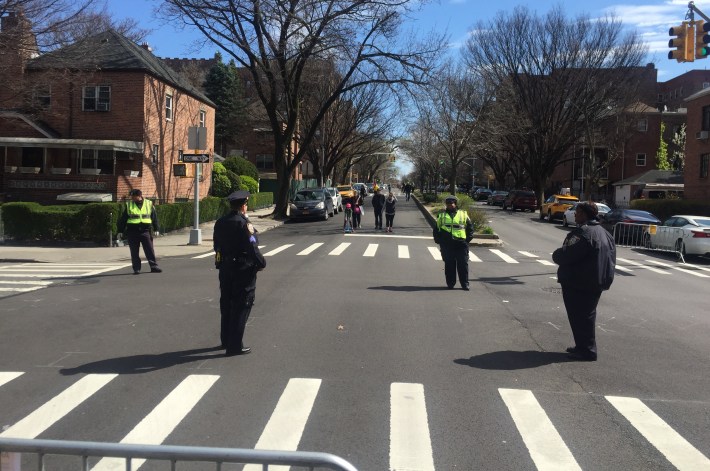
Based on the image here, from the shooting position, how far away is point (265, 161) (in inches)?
2776

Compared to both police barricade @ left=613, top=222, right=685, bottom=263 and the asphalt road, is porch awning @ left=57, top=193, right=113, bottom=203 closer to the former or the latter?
the asphalt road

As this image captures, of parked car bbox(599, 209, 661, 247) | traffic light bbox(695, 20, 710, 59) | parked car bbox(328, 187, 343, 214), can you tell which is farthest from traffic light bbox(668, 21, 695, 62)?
parked car bbox(328, 187, 343, 214)

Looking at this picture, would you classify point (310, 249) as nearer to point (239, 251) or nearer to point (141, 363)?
point (239, 251)

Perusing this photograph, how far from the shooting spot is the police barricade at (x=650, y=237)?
2042 centimetres

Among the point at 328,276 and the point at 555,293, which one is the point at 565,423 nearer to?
the point at 555,293

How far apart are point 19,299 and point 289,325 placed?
506 cm

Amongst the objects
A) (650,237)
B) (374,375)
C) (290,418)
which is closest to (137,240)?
(374,375)

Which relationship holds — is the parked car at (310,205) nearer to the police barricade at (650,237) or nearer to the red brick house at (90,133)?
the red brick house at (90,133)

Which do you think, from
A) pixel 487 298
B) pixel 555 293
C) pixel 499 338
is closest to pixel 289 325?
pixel 499 338

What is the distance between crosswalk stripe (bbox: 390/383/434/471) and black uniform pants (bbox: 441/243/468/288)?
5977 mm

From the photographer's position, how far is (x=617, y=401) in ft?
18.8

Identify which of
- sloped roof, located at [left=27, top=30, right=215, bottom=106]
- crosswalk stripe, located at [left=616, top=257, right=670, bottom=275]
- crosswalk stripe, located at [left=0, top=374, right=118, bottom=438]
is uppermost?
sloped roof, located at [left=27, top=30, right=215, bottom=106]

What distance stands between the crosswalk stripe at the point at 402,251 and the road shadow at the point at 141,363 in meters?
11.4

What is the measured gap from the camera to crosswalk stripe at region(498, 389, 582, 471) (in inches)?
173
